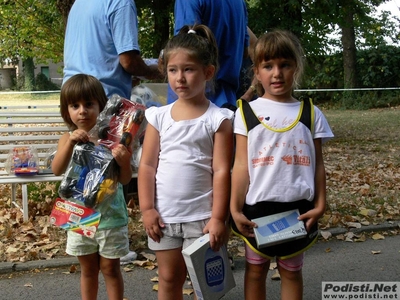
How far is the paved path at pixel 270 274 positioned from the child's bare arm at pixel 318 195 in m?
1.35

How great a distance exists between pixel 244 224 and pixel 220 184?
24 cm

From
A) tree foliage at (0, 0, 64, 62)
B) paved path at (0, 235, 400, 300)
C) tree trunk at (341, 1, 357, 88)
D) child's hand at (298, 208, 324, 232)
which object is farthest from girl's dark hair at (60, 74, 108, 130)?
tree trunk at (341, 1, 357, 88)

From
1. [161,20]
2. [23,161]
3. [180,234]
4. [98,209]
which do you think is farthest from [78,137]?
[161,20]

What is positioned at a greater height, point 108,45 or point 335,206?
point 108,45

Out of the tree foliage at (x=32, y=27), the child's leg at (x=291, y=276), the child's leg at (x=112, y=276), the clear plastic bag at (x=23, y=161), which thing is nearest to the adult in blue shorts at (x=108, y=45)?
the child's leg at (x=112, y=276)

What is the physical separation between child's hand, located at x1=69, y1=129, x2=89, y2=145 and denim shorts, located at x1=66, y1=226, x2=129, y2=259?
0.53 m

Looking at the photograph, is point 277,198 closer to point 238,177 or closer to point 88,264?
point 238,177

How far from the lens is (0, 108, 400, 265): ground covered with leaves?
494cm

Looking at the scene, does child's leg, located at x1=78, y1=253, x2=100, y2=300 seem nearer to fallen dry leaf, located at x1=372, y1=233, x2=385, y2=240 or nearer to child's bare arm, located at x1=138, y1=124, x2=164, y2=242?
child's bare arm, located at x1=138, y1=124, x2=164, y2=242

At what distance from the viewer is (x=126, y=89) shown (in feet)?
12.9

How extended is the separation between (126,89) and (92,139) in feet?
3.49

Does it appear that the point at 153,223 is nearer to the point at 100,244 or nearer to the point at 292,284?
the point at 100,244

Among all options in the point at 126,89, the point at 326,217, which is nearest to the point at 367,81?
the point at 326,217

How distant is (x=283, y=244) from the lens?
8.93 feet
